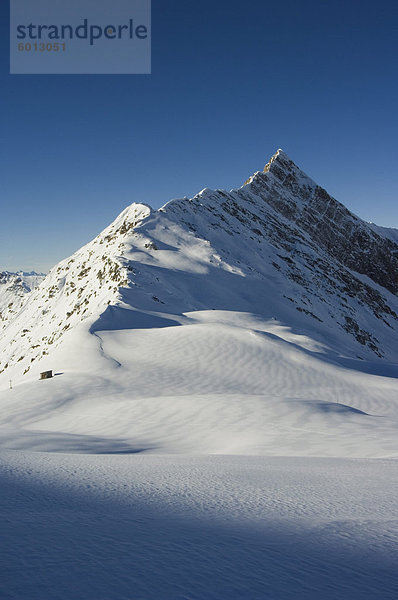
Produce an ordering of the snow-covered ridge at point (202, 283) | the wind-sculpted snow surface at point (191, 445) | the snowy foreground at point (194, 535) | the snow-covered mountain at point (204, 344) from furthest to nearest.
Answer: the snow-covered ridge at point (202, 283) → the snow-covered mountain at point (204, 344) → the wind-sculpted snow surface at point (191, 445) → the snowy foreground at point (194, 535)

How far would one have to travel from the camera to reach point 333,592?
2512mm

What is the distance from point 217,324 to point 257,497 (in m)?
21.7

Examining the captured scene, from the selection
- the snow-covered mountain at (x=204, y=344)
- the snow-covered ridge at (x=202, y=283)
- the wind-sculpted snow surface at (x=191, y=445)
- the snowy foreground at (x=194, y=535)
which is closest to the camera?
the snowy foreground at (x=194, y=535)

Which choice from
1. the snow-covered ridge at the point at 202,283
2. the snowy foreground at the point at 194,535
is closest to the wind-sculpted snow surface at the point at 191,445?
the snowy foreground at the point at 194,535

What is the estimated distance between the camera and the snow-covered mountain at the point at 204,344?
36.5 feet

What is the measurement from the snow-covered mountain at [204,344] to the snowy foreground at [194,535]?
4057mm

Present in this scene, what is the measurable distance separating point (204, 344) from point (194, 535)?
1886 centimetres

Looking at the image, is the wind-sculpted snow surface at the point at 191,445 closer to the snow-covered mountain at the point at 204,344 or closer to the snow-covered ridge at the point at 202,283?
the snow-covered mountain at the point at 204,344

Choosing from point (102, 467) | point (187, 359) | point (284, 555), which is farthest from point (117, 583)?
point (187, 359)

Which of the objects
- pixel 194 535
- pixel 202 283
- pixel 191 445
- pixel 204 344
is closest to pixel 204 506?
pixel 194 535

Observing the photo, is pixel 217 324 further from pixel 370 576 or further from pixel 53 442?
pixel 370 576

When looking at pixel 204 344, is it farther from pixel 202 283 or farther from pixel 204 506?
pixel 204 506

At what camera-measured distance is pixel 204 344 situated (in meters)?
22.1

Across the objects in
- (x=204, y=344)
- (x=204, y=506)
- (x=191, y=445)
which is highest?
(x=204, y=344)
